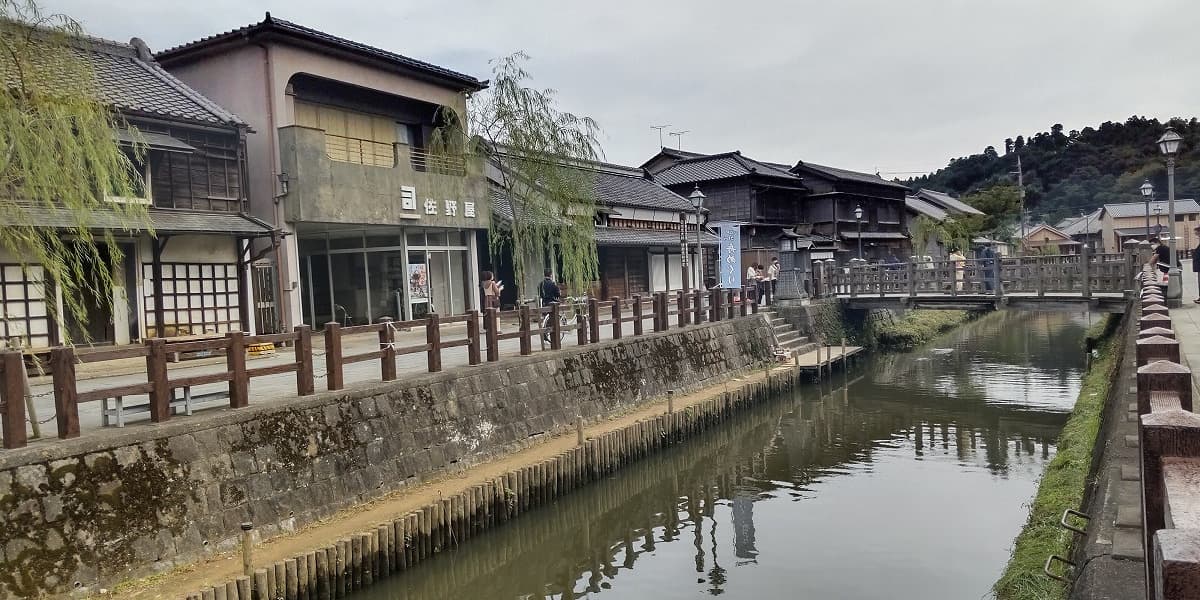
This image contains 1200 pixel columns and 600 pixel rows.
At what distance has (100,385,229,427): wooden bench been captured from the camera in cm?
836

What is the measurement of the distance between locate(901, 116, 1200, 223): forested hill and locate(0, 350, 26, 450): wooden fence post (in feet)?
252

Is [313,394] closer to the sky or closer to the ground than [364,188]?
closer to the ground

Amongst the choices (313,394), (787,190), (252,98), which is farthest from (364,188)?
(787,190)

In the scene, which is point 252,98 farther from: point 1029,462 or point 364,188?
point 1029,462

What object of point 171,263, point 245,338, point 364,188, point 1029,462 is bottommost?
point 1029,462

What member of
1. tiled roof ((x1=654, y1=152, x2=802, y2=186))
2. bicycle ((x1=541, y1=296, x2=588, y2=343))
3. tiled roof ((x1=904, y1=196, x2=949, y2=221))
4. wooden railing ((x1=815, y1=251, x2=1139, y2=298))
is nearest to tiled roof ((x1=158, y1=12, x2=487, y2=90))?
bicycle ((x1=541, y1=296, x2=588, y2=343))

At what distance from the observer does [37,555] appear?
6930 millimetres

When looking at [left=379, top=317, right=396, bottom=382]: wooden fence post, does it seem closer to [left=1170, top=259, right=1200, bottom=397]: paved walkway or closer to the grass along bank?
the grass along bank

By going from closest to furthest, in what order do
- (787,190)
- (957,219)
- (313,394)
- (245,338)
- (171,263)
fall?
(245,338)
(313,394)
(171,263)
(787,190)
(957,219)

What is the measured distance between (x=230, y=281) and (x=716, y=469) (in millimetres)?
11393

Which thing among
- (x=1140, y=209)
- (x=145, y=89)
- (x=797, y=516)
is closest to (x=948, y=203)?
(x=1140, y=209)

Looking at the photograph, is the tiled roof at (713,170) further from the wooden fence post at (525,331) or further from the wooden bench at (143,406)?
the wooden bench at (143,406)

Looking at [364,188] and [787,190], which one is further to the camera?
[787,190]

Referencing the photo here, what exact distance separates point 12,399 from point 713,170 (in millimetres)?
35233
